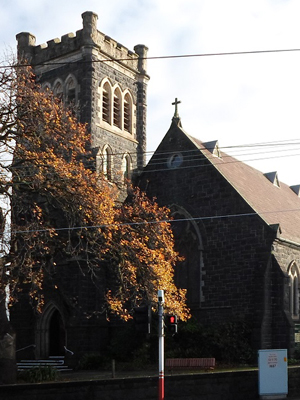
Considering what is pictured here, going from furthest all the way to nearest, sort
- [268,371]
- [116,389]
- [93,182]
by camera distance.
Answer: [93,182] < [268,371] < [116,389]

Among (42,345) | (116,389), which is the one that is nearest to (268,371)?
(116,389)

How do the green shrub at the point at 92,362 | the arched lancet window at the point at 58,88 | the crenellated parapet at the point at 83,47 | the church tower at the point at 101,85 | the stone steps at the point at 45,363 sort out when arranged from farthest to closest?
the arched lancet window at the point at 58,88
the crenellated parapet at the point at 83,47
the church tower at the point at 101,85
the stone steps at the point at 45,363
the green shrub at the point at 92,362

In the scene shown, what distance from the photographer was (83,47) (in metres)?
34.3

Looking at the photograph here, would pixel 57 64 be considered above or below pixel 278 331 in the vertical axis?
above

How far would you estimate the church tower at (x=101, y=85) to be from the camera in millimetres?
Answer: 34156

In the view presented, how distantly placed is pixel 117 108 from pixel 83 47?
3.86 metres

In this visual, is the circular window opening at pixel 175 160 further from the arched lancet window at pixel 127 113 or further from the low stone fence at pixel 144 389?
the low stone fence at pixel 144 389

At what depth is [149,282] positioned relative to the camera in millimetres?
24188

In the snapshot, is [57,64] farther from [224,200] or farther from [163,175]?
[224,200]

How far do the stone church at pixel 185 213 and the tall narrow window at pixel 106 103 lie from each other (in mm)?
51

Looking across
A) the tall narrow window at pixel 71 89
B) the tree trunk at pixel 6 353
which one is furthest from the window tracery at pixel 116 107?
the tree trunk at pixel 6 353

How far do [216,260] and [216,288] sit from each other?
4.01 feet

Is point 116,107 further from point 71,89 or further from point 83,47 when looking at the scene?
point 83,47

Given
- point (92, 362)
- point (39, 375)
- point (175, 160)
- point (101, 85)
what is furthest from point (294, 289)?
point (39, 375)
